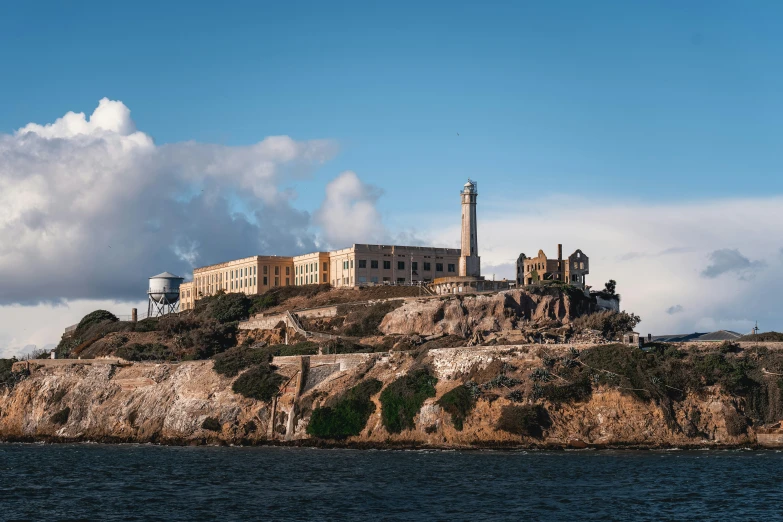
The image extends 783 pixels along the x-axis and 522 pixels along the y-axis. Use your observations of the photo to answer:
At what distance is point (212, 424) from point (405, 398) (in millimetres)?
18620

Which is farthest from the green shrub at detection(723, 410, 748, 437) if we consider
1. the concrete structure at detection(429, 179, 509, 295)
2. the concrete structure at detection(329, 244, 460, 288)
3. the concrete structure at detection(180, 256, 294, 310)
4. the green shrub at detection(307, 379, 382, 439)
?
the concrete structure at detection(180, 256, 294, 310)

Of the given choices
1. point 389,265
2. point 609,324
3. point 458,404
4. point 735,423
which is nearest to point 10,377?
point 389,265

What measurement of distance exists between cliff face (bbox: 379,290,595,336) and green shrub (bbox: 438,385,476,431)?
26.8 meters

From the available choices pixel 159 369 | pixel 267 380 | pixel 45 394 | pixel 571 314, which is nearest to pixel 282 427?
pixel 267 380

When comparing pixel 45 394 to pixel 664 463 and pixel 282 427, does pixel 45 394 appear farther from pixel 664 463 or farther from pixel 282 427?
pixel 664 463

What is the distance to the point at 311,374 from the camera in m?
92.7

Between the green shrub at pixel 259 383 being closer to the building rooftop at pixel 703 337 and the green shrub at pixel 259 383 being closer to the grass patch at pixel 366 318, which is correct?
the grass patch at pixel 366 318

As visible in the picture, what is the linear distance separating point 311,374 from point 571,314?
3523 cm

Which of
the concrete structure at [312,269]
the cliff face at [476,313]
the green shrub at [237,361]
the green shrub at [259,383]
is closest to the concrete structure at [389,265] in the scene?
the concrete structure at [312,269]

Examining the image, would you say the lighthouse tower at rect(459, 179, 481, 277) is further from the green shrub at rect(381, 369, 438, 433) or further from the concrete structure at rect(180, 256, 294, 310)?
the green shrub at rect(381, 369, 438, 433)

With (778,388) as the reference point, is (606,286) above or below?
above

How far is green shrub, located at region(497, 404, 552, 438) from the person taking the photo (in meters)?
76.6

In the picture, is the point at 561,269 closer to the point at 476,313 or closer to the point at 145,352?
the point at 476,313

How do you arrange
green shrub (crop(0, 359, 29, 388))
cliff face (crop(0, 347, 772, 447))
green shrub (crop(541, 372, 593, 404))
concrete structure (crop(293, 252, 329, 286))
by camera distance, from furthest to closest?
concrete structure (crop(293, 252, 329, 286)) → green shrub (crop(0, 359, 29, 388)) → green shrub (crop(541, 372, 593, 404)) → cliff face (crop(0, 347, 772, 447))
